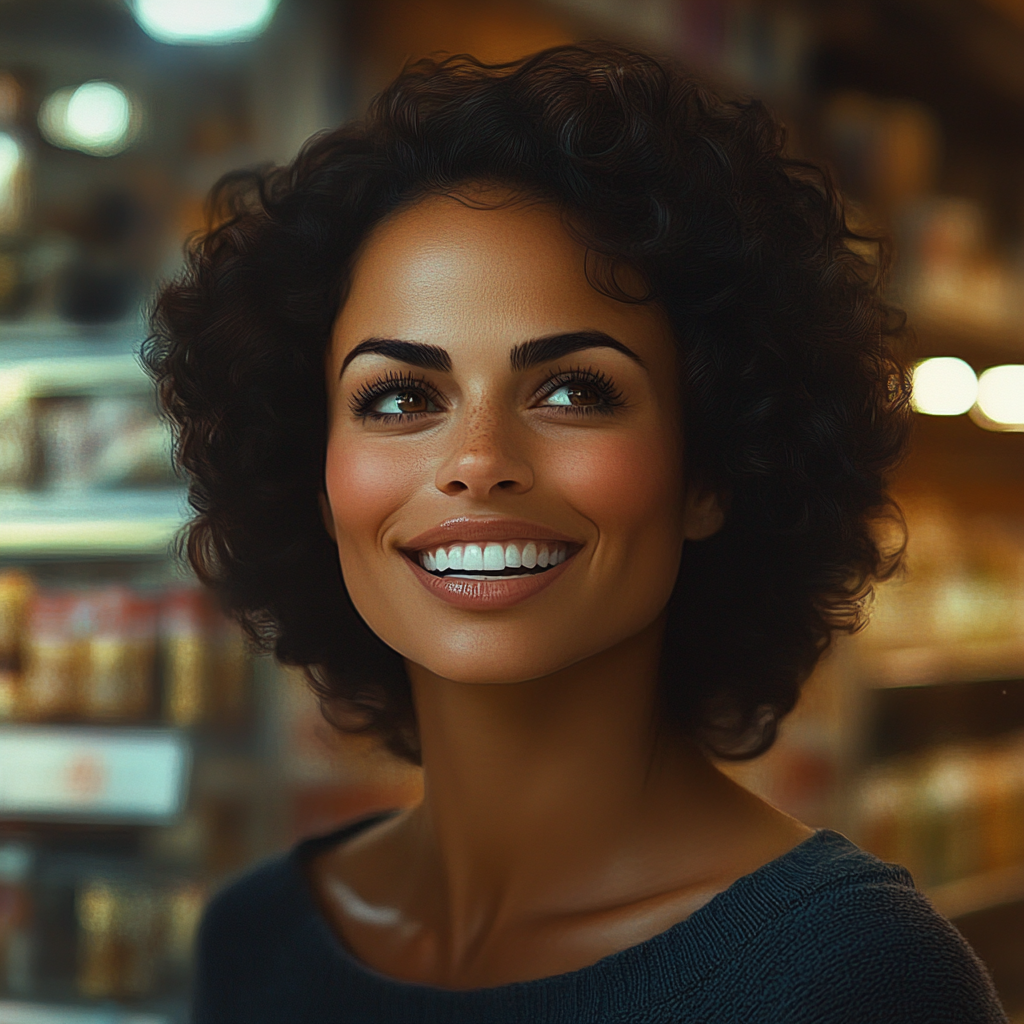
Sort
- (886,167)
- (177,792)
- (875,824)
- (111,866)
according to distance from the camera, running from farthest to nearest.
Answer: (886,167) < (875,824) < (111,866) < (177,792)

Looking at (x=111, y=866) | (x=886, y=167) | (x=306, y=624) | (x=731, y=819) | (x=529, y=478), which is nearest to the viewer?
(x=529, y=478)

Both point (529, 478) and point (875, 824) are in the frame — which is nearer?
point (529, 478)

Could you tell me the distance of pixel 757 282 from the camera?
903mm

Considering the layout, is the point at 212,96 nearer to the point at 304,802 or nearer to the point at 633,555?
the point at 304,802

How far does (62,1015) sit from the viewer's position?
6.91 ft

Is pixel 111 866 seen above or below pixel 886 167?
below

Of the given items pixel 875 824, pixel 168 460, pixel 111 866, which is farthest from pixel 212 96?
pixel 875 824

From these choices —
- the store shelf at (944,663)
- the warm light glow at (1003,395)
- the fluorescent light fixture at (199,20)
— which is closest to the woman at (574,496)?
the fluorescent light fixture at (199,20)

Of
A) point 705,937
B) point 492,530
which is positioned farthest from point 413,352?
point 705,937

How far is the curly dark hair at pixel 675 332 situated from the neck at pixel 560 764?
0.23 ft

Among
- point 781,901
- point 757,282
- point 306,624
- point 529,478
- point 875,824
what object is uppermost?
point 757,282

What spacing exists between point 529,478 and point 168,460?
4.55 feet

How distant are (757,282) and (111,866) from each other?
1672 millimetres

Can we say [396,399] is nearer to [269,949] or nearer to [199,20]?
[269,949]
